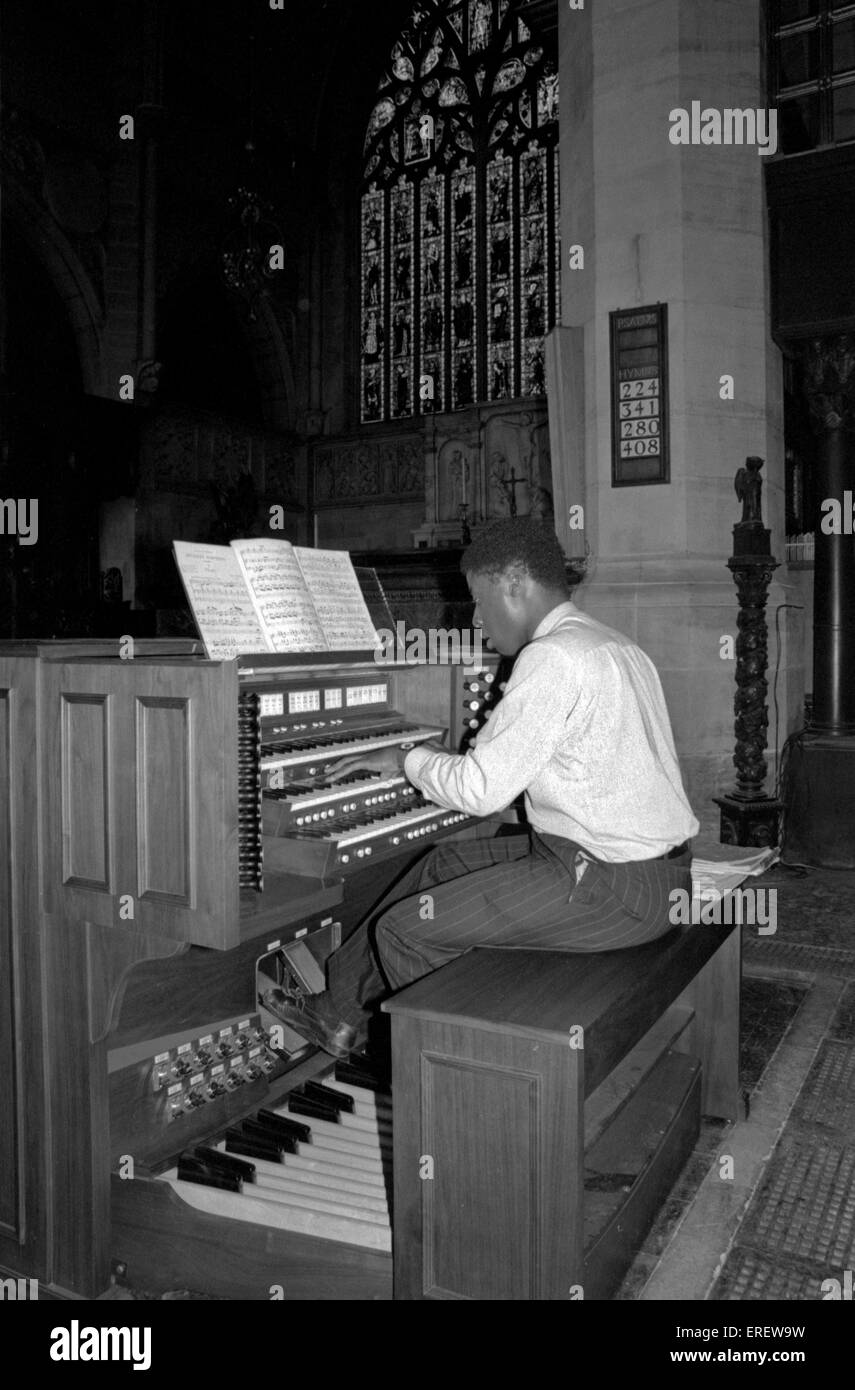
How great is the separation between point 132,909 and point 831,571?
5.86 m

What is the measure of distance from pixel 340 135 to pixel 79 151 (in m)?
4.07

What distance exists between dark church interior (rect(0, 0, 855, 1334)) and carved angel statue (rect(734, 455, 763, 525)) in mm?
31

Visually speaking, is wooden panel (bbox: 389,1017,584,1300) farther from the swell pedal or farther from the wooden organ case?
the swell pedal

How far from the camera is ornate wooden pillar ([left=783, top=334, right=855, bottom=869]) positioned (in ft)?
21.4

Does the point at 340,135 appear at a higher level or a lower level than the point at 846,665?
higher

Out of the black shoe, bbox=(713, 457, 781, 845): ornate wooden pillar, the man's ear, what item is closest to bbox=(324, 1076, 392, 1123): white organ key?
the black shoe

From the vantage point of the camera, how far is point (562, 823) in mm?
2471

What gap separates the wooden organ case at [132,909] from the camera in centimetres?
202

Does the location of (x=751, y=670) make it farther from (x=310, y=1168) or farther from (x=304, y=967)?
(x=310, y=1168)

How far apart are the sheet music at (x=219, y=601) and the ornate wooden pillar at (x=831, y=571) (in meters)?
4.87

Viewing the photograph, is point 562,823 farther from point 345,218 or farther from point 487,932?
point 345,218

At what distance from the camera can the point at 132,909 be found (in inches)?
82.7

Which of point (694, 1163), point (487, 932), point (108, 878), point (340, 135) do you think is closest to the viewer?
point (108, 878)

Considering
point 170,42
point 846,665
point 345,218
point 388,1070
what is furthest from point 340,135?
point 388,1070
